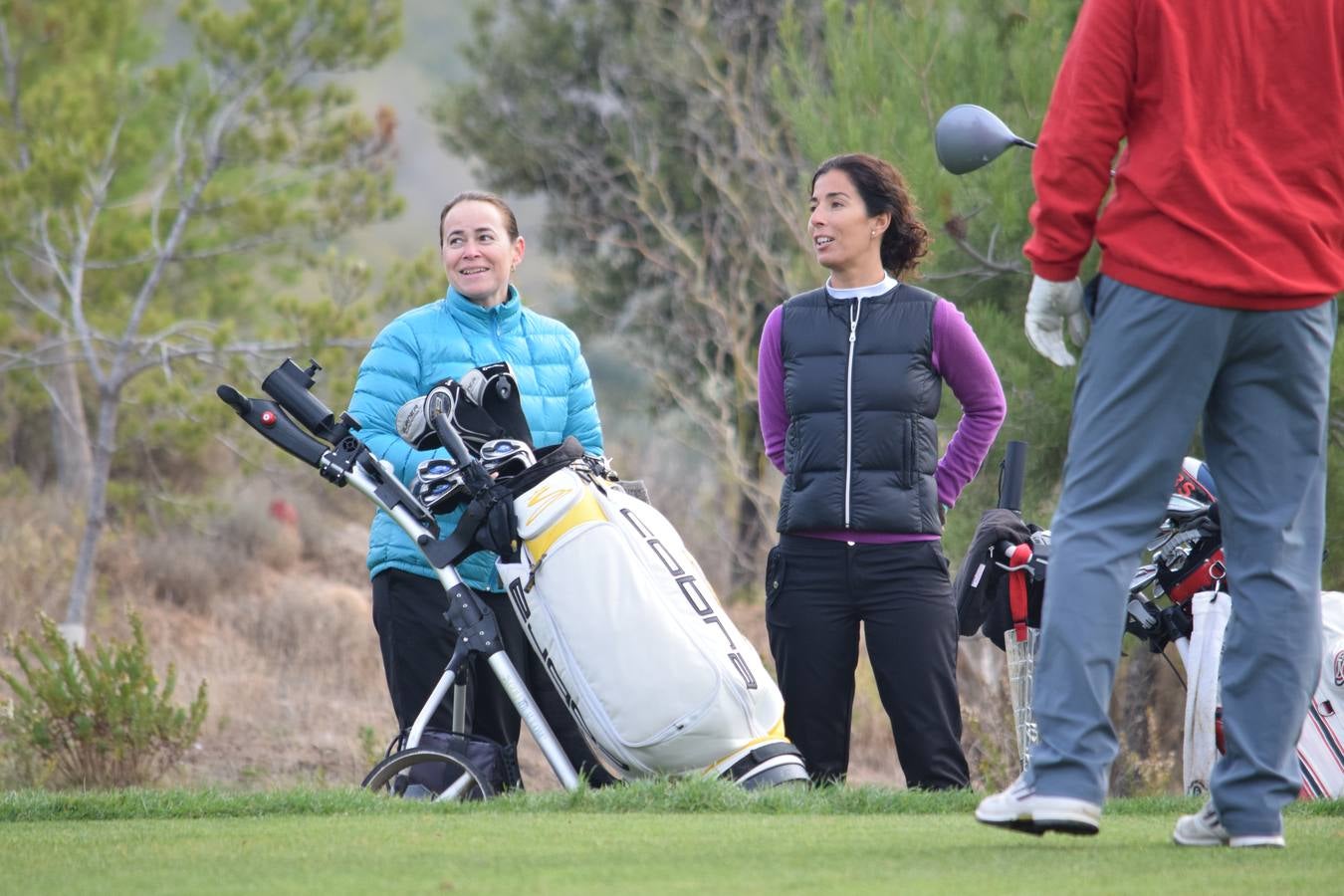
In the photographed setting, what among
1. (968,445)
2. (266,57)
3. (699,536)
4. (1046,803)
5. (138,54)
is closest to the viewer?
(1046,803)

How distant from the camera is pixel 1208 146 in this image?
11.4 ft

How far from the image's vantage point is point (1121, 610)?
348cm

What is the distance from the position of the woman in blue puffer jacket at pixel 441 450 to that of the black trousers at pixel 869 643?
0.72 meters

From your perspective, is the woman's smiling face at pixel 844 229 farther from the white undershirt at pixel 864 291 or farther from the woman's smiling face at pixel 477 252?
the woman's smiling face at pixel 477 252

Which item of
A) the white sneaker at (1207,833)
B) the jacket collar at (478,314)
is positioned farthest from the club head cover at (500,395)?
the white sneaker at (1207,833)

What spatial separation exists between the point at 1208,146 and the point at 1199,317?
13.0 inches

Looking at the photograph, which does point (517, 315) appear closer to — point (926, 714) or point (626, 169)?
point (926, 714)

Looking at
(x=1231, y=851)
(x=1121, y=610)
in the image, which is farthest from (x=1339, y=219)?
(x=1231, y=851)

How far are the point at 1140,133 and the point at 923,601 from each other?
2054 millimetres

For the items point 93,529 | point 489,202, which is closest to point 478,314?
point 489,202

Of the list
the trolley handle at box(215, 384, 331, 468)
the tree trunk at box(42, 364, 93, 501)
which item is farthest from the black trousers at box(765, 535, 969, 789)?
the tree trunk at box(42, 364, 93, 501)

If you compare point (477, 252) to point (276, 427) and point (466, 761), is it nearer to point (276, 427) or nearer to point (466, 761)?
point (276, 427)

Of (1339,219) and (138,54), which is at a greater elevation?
(138,54)

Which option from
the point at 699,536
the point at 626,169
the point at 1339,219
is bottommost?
the point at 699,536
